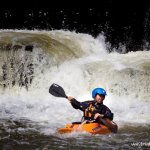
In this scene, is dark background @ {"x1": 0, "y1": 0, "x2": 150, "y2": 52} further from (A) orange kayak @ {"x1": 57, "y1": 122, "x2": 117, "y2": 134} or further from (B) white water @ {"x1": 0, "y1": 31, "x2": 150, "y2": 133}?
(A) orange kayak @ {"x1": 57, "y1": 122, "x2": 117, "y2": 134}

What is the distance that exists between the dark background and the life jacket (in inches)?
337

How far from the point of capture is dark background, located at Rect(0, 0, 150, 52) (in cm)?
1498

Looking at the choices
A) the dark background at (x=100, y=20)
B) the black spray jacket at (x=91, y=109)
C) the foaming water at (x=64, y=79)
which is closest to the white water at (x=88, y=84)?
the foaming water at (x=64, y=79)

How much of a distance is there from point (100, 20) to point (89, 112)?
32.2 ft

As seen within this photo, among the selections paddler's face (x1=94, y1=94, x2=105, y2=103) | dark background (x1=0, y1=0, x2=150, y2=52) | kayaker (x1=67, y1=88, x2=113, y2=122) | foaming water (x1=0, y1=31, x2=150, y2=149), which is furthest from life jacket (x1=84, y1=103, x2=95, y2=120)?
dark background (x1=0, y1=0, x2=150, y2=52)

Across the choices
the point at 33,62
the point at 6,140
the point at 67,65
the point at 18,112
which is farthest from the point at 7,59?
the point at 6,140

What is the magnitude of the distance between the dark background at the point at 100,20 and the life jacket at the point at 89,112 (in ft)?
28.1

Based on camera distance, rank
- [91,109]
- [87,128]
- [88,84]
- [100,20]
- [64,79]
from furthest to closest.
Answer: [100,20], [64,79], [88,84], [91,109], [87,128]

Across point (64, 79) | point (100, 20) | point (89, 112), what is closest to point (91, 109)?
point (89, 112)

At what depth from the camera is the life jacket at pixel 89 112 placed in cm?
601

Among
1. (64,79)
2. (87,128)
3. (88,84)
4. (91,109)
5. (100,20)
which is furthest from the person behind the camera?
(100,20)

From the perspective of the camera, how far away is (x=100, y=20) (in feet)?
50.8

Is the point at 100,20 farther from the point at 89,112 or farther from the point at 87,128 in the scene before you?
the point at 87,128

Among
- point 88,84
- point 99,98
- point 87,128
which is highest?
point 88,84
